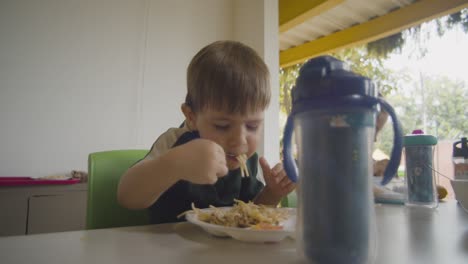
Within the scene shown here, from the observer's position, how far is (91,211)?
83 cm

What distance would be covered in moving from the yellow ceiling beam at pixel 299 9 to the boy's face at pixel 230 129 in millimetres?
2325

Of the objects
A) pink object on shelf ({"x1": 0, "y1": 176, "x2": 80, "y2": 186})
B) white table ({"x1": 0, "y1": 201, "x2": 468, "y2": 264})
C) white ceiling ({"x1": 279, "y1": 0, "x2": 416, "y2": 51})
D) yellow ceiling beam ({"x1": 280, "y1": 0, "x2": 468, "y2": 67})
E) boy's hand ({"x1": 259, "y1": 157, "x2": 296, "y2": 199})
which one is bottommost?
pink object on shelf ({"x1": 0, "y1": 176, "x2": 80, "y2": 186})

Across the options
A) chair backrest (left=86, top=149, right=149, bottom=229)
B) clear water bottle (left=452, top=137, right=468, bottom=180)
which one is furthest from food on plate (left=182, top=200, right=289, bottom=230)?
clear water bottle (left=452, top=137, right=468, bottom=180)

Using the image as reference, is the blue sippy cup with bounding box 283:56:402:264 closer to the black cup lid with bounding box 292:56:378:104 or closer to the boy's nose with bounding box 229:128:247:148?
the black cup lid with bounding box 292:56:378:104

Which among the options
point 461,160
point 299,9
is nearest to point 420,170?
point 461,160

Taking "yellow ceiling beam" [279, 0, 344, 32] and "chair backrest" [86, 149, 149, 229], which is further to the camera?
"yellow ceiling beam" [279, 0, 344, 32]

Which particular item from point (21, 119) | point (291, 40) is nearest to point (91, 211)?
point (21, 119)

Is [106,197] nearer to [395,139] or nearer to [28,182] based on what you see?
[395,139]

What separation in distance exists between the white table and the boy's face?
0.24 m

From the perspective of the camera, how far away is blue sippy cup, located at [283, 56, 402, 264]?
305mm

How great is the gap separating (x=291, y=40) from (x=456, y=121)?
212cm

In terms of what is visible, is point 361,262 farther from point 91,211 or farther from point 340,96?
point 91,211

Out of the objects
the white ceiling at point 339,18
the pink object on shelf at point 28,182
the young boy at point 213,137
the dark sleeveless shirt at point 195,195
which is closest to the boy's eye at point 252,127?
the young boy at point 213,137

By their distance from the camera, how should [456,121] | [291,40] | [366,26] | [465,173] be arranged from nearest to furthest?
[465,173] → [456,121] → [366,26] → [291,40]
